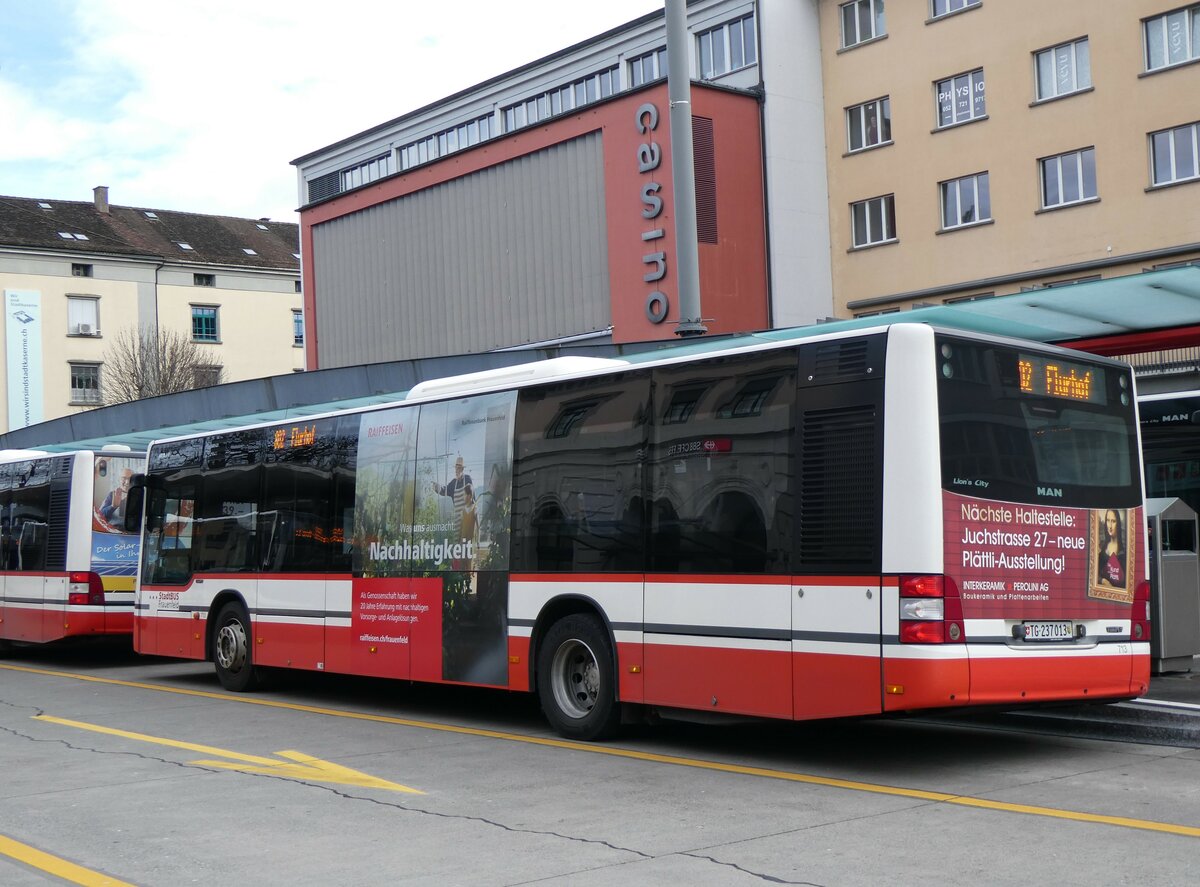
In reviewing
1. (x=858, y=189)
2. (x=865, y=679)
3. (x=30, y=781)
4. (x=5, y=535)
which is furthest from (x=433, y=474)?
(x=858, y=189)

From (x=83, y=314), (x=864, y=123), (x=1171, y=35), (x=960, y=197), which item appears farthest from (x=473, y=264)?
(x=83, y=314)

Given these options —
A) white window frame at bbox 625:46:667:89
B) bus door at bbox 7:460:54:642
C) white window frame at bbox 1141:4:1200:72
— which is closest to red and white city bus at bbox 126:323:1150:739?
bus door at bbox 7:460:54:642

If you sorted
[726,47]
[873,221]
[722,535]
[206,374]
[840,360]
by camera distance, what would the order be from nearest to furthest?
1. [840,360]
2. [722,535]
3. [873,221]
4. [726,47]
5. [206,374]

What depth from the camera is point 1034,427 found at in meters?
9.60

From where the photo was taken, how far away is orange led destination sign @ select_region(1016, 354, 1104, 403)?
31.7ft

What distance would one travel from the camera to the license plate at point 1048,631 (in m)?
9.34

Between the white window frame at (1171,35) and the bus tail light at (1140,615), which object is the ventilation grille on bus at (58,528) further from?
the white window frame at (1171,35)

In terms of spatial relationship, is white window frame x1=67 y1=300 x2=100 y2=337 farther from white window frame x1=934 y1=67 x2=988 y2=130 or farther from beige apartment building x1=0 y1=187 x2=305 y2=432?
white window frame x1=934 y1=67 x2=988 y2=130

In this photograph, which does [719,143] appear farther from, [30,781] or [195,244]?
[195,244]

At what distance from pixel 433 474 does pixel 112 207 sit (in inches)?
2905

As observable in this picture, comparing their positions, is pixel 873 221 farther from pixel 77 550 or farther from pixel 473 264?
pixel 77 550

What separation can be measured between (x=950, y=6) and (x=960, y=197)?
17.4 ft

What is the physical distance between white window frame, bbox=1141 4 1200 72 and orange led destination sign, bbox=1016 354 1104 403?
91.8 feet

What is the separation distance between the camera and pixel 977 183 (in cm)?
3975
